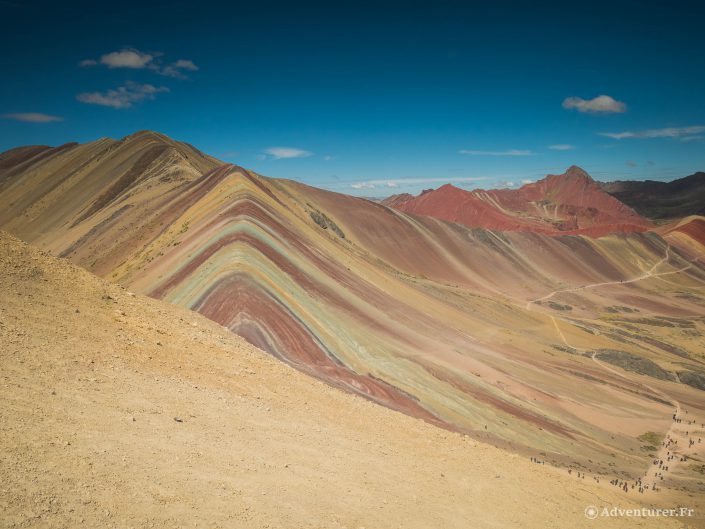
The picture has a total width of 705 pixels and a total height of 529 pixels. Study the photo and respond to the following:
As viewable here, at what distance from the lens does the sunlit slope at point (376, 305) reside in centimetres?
2000

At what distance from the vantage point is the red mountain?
113062 millimetres

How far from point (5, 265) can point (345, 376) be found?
12222 millimetres

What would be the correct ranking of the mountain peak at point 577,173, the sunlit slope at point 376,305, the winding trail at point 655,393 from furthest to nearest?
the mountain peak at point 577,173 < the winding trail at point 655,393 < the sunlit slope at point 376,305

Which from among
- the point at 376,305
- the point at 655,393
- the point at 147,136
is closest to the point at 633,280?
the point at 655,393

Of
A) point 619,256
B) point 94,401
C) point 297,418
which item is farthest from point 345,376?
point 619,256

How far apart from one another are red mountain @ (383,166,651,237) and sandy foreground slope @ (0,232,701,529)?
100 meters

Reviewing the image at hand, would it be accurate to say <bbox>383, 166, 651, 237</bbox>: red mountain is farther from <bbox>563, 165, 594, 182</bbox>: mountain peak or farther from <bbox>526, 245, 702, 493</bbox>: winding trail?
<bbox>526, 245, 702, 493</bbox>: winding trail

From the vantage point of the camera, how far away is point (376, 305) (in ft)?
92.6

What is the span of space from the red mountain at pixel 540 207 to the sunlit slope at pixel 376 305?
43.8 meters

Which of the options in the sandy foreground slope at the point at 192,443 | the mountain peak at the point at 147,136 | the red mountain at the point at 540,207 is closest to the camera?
the sandy foreground slope at the point at 192,443

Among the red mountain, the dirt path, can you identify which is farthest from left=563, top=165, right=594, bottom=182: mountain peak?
the dirt path

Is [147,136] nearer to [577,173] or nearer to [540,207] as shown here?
[540,207]

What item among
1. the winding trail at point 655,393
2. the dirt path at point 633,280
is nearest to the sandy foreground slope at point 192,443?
the winding trail at point 655,393

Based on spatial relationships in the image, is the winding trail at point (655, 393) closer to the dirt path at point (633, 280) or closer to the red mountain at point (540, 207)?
the dirt path at point (633, 280)
